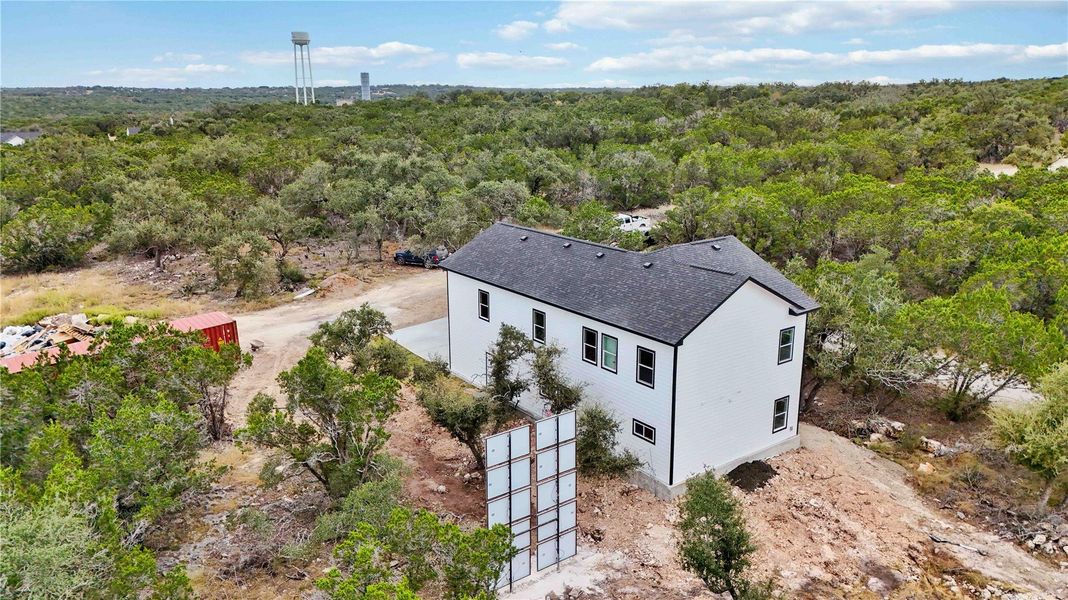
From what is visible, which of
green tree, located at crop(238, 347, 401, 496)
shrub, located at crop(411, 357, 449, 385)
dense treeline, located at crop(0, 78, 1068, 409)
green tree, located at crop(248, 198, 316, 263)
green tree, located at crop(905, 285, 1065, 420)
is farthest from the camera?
green tree, located at crop(248, 198, 316, 263)

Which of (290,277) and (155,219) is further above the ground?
(155,219)

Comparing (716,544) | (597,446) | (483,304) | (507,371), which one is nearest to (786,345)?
(597,446)

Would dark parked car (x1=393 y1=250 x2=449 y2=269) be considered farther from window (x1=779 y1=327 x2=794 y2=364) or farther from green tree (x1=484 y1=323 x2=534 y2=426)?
window (x1=779 y1=327 x2=794 y2=364)

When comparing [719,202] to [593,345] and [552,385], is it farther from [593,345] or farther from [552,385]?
[552,385]

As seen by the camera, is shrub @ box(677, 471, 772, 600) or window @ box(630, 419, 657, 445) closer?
shrub @ box(677, 471, 772, 600)

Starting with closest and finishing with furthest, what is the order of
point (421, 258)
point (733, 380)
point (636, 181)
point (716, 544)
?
point (716, 544) → point (733, 380) → point (421, 258) → point (636, 181)

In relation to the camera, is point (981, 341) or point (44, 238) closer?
point (981, 341)

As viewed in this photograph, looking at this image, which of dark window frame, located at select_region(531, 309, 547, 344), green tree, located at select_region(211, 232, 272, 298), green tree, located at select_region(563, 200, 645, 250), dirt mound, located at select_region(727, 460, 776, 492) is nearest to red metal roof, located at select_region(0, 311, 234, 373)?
green tree, located at select_region(211, 232, 272, 298)
